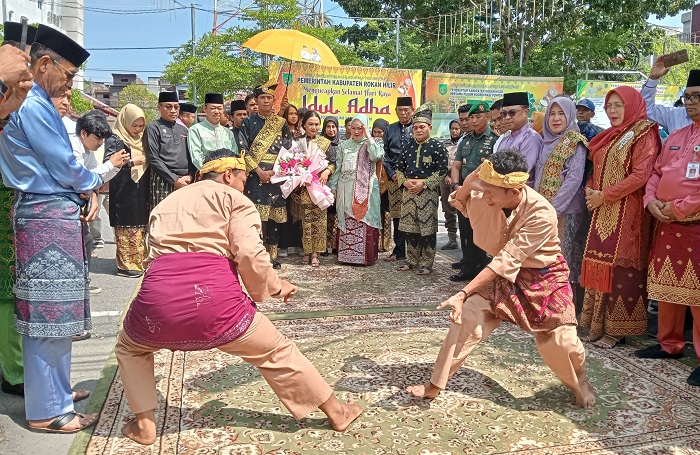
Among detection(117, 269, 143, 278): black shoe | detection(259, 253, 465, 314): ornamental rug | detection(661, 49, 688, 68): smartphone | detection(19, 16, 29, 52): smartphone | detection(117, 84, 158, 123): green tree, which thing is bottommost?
detection(259, 253, 465, 314): ornamental rug

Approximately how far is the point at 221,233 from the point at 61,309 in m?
0.90

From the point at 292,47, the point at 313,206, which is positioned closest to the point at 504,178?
the point at 313,206

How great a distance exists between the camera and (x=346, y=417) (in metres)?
3.12

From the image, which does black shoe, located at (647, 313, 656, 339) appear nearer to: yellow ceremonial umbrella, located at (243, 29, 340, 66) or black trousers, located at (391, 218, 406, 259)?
black trousers, located at (391, 218, 406, 259)

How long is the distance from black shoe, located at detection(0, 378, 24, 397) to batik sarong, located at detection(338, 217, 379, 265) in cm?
424

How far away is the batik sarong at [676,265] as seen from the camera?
3.96m

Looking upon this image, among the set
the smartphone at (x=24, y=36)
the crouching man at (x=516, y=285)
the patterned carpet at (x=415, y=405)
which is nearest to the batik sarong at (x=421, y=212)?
the patterned carpet at (x=415, y=405)

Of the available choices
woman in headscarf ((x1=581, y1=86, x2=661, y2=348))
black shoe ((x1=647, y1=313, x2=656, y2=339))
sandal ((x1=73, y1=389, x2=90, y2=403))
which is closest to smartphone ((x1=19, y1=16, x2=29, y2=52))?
sandal ((x1=73, y1=389, x2=90, y2=403))

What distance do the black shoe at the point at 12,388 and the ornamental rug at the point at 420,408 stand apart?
476mm

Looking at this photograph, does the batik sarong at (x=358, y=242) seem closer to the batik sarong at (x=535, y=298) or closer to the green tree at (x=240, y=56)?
the batik sarong at (x=535, y=298)

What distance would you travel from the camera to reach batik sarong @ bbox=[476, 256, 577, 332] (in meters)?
3.30

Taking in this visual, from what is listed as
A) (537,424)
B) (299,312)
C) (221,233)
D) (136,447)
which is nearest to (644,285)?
(537,424)

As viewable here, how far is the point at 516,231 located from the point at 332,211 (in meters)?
4.53

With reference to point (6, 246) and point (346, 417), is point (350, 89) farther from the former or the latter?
point (346, 417)
